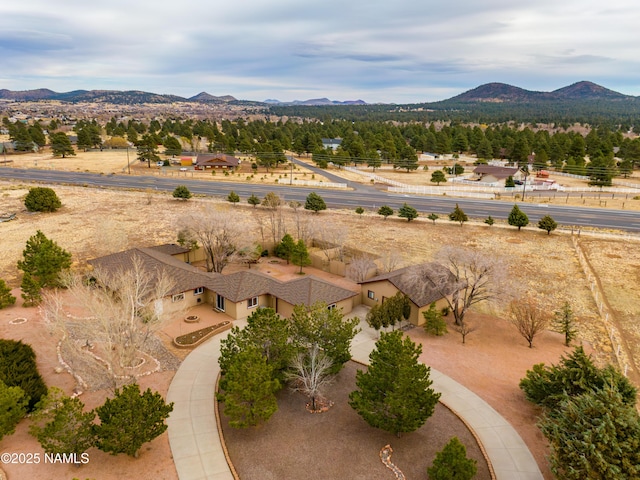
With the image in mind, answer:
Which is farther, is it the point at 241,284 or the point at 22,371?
the point at 241,284

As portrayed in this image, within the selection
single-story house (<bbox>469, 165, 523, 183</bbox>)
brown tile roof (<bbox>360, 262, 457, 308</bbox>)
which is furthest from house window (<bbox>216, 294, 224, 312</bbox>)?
single-story house (<bbox>469, 165, 523, 183</bbox>)

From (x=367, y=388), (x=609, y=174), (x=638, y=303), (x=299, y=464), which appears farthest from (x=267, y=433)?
(x=609, y=174)

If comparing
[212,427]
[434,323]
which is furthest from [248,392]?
[434,323]

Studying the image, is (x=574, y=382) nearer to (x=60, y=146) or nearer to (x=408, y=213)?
(x=408, y=213)

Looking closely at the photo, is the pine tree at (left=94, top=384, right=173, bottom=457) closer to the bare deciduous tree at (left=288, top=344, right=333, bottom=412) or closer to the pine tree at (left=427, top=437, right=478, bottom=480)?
the bare deciduous tree at (left=288, top=344, right=333, bottom=412)

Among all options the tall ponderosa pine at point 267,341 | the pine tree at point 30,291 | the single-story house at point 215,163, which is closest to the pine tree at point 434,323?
the tall ponderosa pine at point 267,341

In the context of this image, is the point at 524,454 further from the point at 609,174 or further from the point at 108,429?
the point at 609,174
